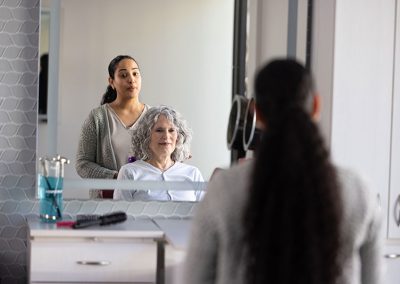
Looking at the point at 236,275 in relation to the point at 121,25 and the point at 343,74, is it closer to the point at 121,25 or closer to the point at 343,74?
the point at 343,74

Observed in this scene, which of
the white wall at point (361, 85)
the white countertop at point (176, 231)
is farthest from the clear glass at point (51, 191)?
the white wall at point (361, 85)

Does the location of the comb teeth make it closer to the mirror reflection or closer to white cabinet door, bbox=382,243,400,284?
the mirror reflection

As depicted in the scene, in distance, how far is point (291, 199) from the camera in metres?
1.66

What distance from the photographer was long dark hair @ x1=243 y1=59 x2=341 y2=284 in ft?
5.45

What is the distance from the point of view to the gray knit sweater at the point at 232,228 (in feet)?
5.65

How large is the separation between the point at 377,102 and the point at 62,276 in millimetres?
1214

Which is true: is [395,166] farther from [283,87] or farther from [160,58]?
[283,87]

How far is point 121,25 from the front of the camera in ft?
10.4

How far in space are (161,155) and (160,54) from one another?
0.37 meters

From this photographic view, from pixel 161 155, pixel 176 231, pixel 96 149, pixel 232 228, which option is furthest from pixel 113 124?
pixel 232 228

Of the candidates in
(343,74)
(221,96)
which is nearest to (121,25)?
(221,96)

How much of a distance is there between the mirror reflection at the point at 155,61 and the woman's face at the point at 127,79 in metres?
0.02

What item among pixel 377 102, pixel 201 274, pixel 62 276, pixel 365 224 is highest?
pixel 377 102

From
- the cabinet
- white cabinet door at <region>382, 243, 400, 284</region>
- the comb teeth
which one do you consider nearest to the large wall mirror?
the comb teeth
